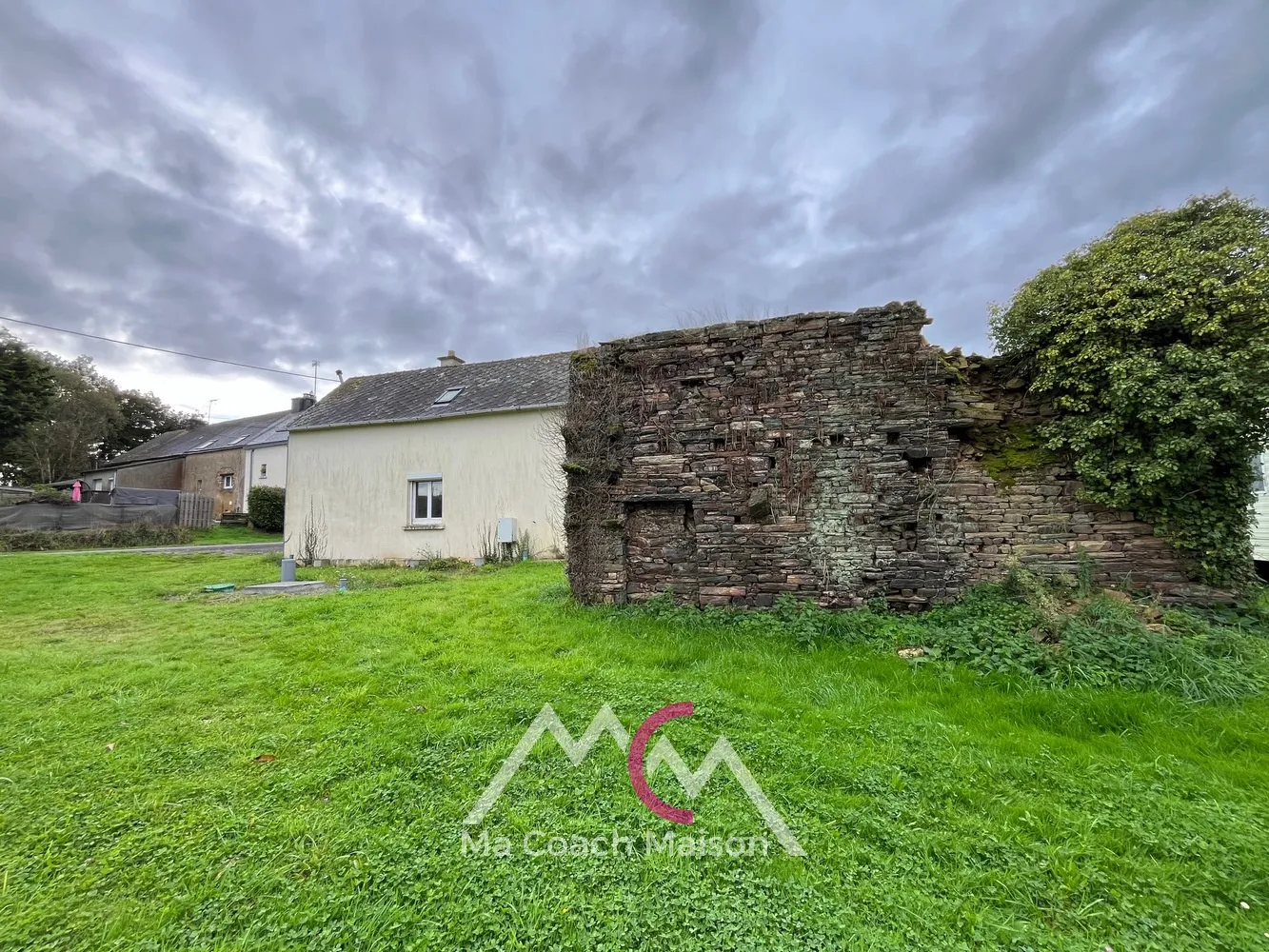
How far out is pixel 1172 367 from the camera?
4832 mm

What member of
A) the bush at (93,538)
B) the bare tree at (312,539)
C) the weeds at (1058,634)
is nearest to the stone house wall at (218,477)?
the bush at (93,538)

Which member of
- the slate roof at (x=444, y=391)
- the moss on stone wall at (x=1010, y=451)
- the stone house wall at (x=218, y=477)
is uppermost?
the slate roof at (x=444, y=391)

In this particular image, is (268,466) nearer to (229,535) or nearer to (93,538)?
(229,535)

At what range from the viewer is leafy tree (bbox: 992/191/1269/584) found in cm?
462

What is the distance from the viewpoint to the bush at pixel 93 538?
54.4ft

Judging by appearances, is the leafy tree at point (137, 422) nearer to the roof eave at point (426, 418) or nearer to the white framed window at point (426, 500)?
the roof eave at point (426, 418)

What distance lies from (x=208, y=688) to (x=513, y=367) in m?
13.0

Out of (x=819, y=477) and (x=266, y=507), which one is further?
(x=266, y=507)

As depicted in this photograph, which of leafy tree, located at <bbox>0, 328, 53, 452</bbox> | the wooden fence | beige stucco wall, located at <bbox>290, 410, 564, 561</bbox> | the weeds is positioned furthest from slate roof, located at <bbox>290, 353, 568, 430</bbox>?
leafy tree, located at <bbox>0, 328, 53, 452</bbox>

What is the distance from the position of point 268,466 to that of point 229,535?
4.53 metres

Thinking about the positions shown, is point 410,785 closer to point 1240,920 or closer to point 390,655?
point 390,655

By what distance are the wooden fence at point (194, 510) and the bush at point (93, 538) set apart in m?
3.31

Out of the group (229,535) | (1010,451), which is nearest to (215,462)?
(229,535)

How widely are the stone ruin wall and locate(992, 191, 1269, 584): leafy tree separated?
1.12ft
